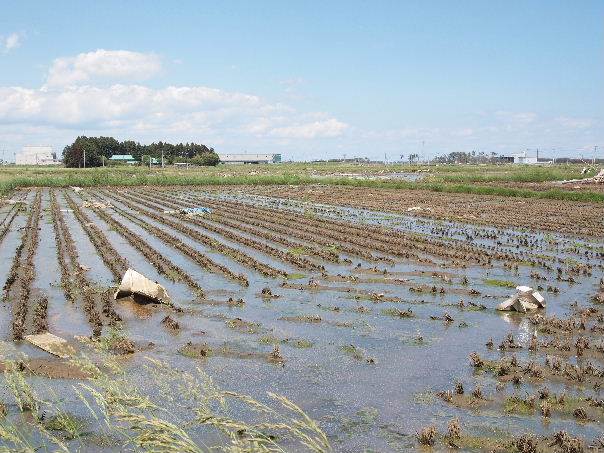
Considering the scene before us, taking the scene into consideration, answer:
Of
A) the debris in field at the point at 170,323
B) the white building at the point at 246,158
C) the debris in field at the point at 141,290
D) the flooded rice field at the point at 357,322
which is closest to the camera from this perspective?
the flooded rice field at the point at 357,322

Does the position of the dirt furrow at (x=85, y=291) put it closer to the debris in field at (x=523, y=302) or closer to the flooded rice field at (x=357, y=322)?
the flooded rice field at (x=357, y=322)

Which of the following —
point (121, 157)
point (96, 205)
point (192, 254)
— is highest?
point (121, 157)

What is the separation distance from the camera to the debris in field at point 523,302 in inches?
454

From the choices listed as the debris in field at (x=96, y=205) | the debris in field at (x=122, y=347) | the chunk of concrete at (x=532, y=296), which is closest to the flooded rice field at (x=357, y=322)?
the debris in field at (x=122, y=347)

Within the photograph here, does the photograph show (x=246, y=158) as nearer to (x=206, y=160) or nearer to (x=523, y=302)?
(x=206, y=160)

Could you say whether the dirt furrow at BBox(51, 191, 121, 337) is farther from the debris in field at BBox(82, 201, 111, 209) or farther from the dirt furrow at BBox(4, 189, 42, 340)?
the debris in field at BBox(82, 201, 111, 209)

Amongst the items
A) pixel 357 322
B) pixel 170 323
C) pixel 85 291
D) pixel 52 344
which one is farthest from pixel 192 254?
pixel 52 344

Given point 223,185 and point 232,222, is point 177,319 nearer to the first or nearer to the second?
point 232,222

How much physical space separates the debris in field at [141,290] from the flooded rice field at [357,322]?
0.20m

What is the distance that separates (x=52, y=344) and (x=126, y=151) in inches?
4364

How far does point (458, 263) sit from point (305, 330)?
7.30 m

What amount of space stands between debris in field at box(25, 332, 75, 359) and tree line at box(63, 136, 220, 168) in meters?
85.5

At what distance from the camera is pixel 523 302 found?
37.9 feet

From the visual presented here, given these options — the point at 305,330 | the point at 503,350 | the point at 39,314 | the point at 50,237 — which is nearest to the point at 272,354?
the point at 305,330
